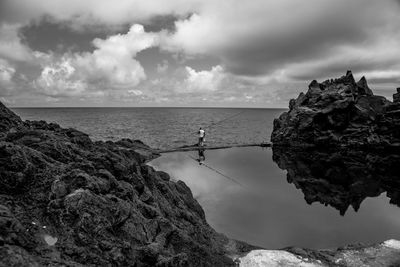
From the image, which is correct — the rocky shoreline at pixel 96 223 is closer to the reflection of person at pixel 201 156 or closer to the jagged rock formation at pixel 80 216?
the jagged rock formation at pixel 80 216

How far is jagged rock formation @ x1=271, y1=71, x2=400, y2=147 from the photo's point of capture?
4753cm

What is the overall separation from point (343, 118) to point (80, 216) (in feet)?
182

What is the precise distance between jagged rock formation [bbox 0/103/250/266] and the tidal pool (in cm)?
585

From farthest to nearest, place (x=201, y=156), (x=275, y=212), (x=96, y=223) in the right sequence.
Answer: (x=201, y=156)
(x=275, y=212)
(x=96, y=223)

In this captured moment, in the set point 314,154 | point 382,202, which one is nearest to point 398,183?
point 382,202

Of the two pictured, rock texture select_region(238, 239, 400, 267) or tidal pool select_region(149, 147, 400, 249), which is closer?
rock texture select_region(238, 239, 400, 267)

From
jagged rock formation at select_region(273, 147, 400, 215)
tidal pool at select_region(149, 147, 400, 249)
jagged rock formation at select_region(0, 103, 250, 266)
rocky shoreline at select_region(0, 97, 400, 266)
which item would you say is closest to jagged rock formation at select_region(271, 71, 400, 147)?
jagged rock formation at select_region(273, 147, 400, 215)

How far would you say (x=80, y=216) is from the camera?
8.78m

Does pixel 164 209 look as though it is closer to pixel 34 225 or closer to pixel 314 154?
pixel 34 225

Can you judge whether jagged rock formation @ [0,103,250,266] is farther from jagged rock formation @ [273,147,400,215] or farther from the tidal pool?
jagged rock formation @ [273,147,400,215]

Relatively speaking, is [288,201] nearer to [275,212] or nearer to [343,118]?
[275,212]

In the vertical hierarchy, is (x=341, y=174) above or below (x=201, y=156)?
below

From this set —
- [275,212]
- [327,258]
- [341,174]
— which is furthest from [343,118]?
[327,258]

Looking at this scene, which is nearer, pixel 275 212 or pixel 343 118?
pixel 275 212
